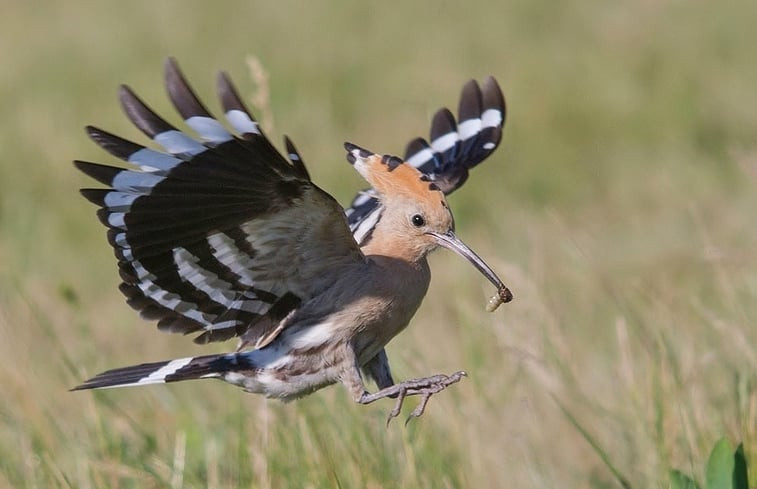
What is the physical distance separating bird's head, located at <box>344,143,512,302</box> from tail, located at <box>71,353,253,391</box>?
0.45 metres

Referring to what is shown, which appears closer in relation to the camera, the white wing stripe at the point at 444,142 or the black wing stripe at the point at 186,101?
the black wing stripe at the point at 186,101

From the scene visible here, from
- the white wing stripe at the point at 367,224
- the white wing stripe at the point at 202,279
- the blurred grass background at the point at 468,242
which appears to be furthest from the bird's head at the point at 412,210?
the white wing stripe at the point at 202,279

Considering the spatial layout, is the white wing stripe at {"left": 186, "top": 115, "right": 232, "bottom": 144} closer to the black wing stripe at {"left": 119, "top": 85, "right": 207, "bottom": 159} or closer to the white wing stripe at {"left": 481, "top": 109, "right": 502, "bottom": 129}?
the black wing stripe at {"left": 119, "top": 85, "right": 207, "bottom": 159}

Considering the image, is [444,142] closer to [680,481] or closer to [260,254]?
[260,254]

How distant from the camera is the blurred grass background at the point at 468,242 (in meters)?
3.43

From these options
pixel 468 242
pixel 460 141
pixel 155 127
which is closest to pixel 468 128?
pixel 460 141

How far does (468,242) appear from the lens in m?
6.22

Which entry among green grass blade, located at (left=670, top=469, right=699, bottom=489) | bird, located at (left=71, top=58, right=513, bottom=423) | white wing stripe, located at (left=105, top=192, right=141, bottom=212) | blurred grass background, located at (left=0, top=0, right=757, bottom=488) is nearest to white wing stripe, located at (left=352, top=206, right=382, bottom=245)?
bird, located at (left=71, top=58, right=513, bottom=423)

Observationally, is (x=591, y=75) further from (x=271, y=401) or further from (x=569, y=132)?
(x=271, y=401)

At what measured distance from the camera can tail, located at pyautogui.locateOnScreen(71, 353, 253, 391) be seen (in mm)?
3303

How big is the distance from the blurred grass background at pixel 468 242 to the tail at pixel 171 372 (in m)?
0.17

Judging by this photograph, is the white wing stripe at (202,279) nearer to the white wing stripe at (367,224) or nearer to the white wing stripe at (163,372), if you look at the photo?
the white wing stripe at (163,372)

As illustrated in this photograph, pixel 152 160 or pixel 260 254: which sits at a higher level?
pixel 152 160

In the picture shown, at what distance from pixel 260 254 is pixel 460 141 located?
3.62 feet
